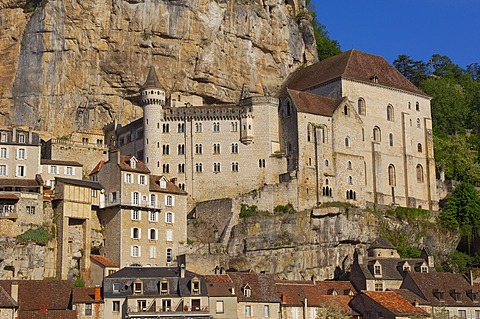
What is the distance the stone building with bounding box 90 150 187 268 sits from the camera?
83.9 m

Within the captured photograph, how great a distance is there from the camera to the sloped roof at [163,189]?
87875 mm

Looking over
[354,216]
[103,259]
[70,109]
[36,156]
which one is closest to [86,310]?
[103,259]

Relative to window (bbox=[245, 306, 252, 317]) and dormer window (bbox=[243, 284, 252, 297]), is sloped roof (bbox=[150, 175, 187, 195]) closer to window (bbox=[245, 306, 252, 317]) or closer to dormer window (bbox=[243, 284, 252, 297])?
dormer window (bbox=[243, 284, 252, 297])

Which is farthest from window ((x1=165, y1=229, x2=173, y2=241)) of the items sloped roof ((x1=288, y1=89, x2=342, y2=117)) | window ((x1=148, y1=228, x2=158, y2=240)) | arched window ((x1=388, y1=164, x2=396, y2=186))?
arched window ((x1=388, y1=164, x2=396, y2=186))

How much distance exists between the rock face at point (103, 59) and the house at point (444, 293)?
36.2m

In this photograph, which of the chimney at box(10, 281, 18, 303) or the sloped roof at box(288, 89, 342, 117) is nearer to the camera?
the chimney at box(10, 281, 18, 303)

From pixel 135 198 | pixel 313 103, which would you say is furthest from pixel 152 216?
pixel 313 103

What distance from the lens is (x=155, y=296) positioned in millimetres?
70500

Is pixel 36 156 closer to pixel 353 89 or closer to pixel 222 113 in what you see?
pixel 222 113

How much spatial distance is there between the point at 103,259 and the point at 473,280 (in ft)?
107

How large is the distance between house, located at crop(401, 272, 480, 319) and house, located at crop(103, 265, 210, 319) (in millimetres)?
17953

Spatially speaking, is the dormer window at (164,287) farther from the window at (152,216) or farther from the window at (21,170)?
the window at (21,170)

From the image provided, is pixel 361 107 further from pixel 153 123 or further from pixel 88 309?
pixel 88 309

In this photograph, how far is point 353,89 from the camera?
339 feet
